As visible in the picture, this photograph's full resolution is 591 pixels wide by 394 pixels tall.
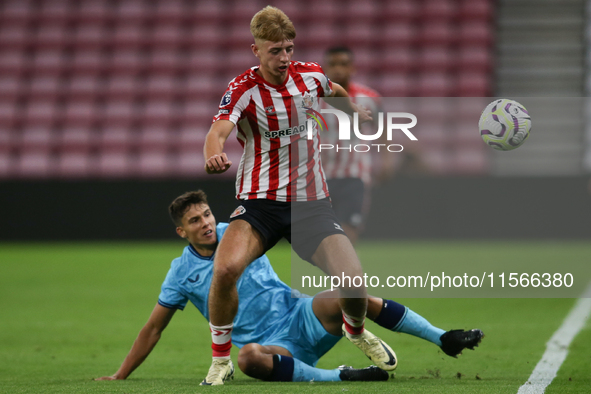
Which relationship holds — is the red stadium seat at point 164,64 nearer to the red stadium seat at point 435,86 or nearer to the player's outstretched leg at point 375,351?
the red stadium seat at point 435,86

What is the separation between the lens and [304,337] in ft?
14.2

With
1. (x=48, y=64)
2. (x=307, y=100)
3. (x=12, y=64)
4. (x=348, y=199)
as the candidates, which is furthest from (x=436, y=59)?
(x=307, y=100)

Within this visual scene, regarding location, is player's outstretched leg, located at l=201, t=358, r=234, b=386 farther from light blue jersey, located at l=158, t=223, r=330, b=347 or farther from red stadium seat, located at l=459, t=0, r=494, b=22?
red stadium seat, located at l=459, t=0, r=494, b=22

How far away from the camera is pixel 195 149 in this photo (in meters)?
15.0

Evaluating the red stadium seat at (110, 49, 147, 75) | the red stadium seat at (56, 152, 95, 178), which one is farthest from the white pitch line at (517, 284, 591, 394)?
the red stadium seat at (110, 49, 147, 75)

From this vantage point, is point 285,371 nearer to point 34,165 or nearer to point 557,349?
point 557,349

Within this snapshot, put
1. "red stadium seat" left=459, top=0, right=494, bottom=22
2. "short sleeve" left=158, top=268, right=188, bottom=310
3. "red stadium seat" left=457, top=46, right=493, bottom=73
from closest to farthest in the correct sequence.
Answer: "short sleeve" left=158, top=268, right=188, bottom=310 < "red stadium seat" left=457, top=46, right=493, bottom=73 < "red stadium seat" left=459, top=0, right=494, bottom=22

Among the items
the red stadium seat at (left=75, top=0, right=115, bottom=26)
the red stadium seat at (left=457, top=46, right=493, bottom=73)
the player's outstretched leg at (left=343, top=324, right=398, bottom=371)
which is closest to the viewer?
the player's outstretched leg at (left=343, top=324, right=398, bottom=371)

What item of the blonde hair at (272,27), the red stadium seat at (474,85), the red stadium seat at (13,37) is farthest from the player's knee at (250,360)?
the red stadium seat at (13,37)

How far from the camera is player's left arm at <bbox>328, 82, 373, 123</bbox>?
4.32 meters

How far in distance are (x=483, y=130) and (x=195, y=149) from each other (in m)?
11.0

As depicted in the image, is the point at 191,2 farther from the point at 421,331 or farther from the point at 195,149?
the point at 421,331

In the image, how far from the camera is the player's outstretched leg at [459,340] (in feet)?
13.3

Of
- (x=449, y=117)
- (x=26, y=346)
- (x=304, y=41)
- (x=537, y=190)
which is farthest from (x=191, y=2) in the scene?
(x=26, y=346)
